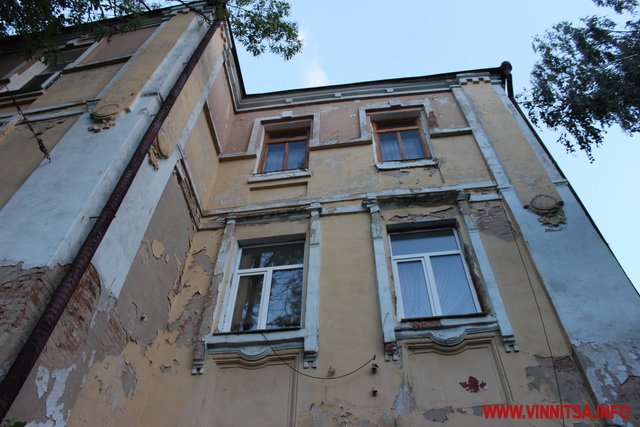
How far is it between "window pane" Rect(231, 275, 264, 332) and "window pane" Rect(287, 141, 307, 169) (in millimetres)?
2823

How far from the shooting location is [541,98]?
8.22 m

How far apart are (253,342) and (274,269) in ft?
4.58

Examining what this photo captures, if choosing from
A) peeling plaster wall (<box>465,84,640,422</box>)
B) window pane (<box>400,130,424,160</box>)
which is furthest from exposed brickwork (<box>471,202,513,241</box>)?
window pane (<box>400,130,424,160</box>)

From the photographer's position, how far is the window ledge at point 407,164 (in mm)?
7832

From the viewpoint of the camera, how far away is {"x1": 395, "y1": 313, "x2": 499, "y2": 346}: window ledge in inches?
205

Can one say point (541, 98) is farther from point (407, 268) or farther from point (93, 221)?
point (93, 221)

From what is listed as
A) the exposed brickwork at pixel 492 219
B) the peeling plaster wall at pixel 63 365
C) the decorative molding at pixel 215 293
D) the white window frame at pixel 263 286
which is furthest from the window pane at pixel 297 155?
the peeling plaster wall at pixel 63 365

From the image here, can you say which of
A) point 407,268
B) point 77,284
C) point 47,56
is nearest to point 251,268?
point 407,268

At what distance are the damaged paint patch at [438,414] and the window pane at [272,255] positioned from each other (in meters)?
2.85

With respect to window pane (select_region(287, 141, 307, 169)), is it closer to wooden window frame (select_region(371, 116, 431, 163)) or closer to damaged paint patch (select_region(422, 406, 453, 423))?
wooden window frame (select_region(371, 116, 431, 163))

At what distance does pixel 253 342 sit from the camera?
18.3 ft

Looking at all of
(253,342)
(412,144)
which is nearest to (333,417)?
(253,342)

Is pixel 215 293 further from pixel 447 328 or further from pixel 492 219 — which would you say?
pixel 492 219

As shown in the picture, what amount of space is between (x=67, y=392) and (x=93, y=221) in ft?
5.43
